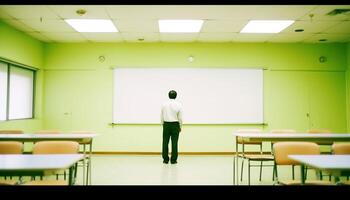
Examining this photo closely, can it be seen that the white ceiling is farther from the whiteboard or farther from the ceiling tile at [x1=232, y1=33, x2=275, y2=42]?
the whiteboard

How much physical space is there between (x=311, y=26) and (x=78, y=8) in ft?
14.1

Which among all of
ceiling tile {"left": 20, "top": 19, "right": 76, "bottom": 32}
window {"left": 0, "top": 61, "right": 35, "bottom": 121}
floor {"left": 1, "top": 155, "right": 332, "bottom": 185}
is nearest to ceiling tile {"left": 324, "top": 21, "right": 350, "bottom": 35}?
floor {"left": 1, "top": 155, "right": 332, "bottom": 185}

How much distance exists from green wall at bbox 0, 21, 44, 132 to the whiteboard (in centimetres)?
176

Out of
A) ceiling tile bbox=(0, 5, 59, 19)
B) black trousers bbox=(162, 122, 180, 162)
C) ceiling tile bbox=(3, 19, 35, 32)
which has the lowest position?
black trousers bbox=(162, 122, 180, 162)

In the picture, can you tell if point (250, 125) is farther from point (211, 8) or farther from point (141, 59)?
point (211, 8)

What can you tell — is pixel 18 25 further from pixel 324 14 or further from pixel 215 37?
pixel 324 14

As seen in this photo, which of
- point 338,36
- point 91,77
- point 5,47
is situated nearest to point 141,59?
point 91,77

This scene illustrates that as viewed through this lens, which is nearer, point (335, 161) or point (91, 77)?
point (335, 161)

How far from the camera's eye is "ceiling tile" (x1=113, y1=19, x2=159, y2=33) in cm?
611

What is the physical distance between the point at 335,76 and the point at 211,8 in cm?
439

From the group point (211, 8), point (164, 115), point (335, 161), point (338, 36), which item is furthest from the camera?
point (338, 36)

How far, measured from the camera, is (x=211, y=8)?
537 centimetres

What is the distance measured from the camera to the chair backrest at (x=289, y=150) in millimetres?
3555

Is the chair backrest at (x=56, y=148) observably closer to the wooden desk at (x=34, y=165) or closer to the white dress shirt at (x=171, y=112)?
the wooden desk at (x=34, y=165)
